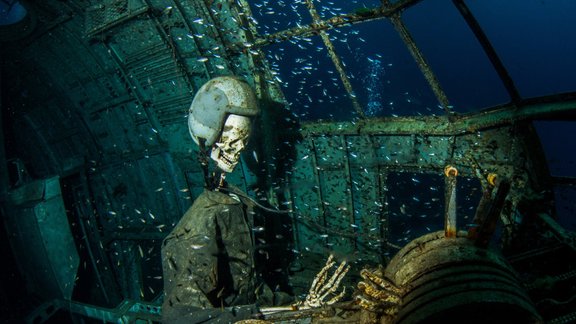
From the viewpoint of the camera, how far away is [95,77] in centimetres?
707

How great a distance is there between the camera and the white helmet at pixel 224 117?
3.86 metres

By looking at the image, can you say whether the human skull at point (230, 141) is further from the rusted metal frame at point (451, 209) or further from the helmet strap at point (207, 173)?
the rusted metal frame at point (451, 209)

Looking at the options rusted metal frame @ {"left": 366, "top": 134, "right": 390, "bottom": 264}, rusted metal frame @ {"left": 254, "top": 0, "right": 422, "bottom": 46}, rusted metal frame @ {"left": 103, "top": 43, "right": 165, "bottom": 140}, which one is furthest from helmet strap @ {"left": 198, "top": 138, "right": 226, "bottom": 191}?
rusted metal frame @ {"left": 103, "top": 43, "right": 165, "bottom": 140}

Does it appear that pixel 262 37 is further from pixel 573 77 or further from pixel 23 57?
pixel 573 77

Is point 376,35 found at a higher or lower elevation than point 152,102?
higher

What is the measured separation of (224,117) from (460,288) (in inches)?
126

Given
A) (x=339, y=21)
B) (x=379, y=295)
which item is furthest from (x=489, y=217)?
(x=339, y=21)

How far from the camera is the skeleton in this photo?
1.51 meters

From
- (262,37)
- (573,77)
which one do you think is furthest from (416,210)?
(573,77)

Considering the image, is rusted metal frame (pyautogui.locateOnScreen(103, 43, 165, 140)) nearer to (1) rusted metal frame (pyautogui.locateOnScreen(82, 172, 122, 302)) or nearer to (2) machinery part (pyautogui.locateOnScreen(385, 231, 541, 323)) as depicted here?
(1) rusted metal frame (pyautogui.locateOnScreen(82, 172, 122, 302))

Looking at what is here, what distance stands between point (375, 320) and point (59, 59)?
30.7 feet

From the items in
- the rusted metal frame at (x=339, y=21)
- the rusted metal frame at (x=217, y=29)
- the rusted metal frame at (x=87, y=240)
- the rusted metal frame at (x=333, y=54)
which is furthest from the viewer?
the rusted metal frame at (x=87, y=240)

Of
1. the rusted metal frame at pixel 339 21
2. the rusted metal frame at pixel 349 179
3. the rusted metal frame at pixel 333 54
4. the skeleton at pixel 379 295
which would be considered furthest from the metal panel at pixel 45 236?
the skeleton at pixel 379 295

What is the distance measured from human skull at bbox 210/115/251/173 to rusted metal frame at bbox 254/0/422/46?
178 cm
